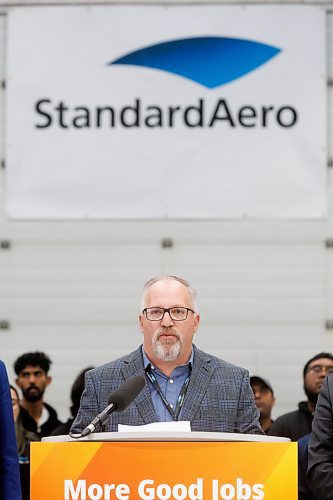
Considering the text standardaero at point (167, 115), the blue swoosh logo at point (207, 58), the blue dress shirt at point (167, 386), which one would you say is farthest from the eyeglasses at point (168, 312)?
the blue swoosh logo at point (207, 58)

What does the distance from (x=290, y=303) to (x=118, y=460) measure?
5.49m

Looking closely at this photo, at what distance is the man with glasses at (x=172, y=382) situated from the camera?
18.9 feet

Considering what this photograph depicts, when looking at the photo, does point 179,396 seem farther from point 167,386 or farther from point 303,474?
point 303,474

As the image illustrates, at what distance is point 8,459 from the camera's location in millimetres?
5531

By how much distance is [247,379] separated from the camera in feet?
19.7

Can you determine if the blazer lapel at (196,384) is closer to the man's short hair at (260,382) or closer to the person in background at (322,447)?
the person in background at (322,447)

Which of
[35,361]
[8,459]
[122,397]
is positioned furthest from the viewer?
[35,361]

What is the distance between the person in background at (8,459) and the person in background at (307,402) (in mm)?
3908

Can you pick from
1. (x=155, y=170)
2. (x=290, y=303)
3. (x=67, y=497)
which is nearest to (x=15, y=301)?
(x=155, y=170)

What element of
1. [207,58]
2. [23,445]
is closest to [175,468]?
[23,445]

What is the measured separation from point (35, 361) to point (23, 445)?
108cm

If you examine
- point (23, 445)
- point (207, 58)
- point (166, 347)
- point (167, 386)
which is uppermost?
point (207, 58)

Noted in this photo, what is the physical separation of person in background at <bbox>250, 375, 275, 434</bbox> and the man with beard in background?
1.41 m

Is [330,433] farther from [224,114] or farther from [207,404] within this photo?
[224,114]
